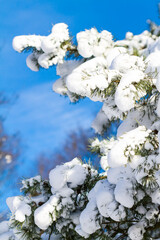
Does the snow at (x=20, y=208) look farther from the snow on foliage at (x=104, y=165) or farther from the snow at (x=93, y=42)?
the snow at (x=93, y=42)

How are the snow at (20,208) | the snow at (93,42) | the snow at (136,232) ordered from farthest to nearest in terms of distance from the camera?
the snow at (93,42), the snow at (20,208), the snow at (136,232)

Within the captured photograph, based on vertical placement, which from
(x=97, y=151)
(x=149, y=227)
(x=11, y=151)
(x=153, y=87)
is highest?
(x=11, y=151)

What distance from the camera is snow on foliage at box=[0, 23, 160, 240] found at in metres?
1.24

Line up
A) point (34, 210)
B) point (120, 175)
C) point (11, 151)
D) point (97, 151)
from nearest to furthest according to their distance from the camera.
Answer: point (120, 175)
point (34, 210)
point (97, 151)
point (11, 151)

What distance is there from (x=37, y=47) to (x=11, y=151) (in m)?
9.01

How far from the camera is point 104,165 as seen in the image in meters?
2.67

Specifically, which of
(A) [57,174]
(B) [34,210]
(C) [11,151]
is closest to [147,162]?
(A) [57,174]

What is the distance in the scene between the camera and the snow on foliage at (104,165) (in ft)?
4.07

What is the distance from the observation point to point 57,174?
2066mm

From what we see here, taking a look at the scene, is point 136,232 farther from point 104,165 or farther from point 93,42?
point 93,42

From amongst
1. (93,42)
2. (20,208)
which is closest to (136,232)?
(20,208)

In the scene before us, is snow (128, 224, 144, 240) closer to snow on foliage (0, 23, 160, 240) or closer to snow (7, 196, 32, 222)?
snow on foliage (0, 23, 160, 240)

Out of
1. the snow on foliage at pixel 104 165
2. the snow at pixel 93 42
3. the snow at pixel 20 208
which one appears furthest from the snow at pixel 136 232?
the snow at pixel 93 42

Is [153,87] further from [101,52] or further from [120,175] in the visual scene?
[101,52]
